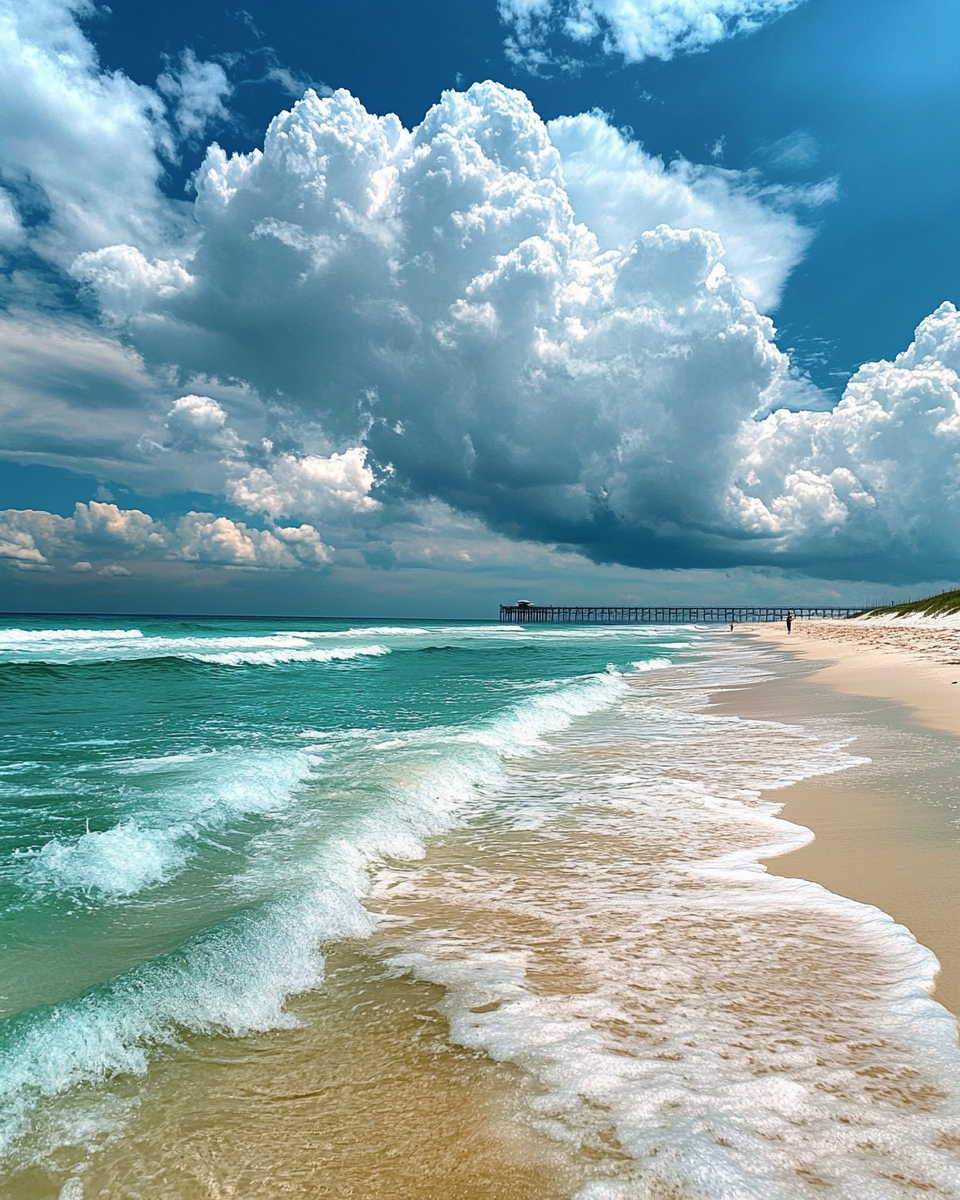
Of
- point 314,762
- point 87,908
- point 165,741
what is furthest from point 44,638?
point 87,908

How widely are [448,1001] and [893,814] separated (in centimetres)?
564

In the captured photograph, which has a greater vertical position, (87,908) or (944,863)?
(944,863)

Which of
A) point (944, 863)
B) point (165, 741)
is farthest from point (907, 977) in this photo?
point (165, 741)

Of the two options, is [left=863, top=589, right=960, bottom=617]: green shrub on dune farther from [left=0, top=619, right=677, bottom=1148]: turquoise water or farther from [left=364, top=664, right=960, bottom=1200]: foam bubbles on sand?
[left=364, top=664, right=960, bottom=1200]: foam bubbles on sand

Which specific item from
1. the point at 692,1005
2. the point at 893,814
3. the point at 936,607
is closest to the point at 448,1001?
the point at 692,1005

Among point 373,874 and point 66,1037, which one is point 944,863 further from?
point 66,1037

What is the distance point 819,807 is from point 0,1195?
773 centimetres

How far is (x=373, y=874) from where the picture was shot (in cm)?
629

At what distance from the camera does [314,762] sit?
1089 cm

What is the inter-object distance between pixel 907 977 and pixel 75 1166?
4.34 m

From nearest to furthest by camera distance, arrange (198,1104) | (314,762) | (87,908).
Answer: (198,1104) < (87,908) < (314,762)

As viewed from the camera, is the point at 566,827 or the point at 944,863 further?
the point at 566,827

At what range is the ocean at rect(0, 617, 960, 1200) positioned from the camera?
2746 mm

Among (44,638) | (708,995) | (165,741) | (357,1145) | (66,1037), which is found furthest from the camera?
(44,638)
